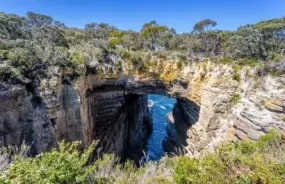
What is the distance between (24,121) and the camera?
1216cm

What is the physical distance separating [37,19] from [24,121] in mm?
40729

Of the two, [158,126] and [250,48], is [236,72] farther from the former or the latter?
[158,126]

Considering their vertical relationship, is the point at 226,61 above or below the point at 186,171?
above

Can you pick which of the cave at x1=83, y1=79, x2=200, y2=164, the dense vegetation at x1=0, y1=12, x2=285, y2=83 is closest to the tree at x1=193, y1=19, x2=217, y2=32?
the dense vegetation at x1=0, y1=12, x2=285, y2=83

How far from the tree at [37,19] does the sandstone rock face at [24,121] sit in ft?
118

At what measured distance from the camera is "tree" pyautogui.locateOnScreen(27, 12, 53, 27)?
143 ft

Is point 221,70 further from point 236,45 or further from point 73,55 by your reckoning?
point 73,55

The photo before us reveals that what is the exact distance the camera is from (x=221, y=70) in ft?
60.8

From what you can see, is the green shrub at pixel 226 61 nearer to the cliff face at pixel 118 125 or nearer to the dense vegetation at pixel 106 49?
the dense vegetation at pixel 106 49

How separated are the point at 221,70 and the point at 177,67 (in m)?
4.07

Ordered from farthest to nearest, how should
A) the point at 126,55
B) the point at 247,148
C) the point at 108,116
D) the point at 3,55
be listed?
the point at 108,116 → the point at 126,55 → the point at 3,55 → the point at 247,148

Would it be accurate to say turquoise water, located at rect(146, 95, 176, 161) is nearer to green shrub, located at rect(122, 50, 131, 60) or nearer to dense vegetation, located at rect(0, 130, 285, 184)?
green shrub, located at rect(122, 50, 131, 60)

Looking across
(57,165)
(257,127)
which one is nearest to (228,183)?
(57,165)

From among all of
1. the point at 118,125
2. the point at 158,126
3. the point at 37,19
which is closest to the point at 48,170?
the point at 118,125
